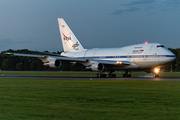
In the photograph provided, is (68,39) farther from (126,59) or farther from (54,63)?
(126,59)

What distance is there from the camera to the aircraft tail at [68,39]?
5287 cm

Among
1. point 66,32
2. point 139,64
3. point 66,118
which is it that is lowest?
point 66,118

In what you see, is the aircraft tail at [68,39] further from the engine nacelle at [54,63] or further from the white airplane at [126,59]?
the engine nacelle at [54,63]

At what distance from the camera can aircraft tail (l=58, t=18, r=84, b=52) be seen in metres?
52.9

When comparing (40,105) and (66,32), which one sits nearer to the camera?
(40,105)

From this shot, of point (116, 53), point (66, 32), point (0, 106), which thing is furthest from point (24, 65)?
point (0, 106)

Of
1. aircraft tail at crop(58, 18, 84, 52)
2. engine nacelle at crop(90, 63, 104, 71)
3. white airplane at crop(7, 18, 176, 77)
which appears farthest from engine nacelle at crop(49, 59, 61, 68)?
aircraft tail at crop(58, 18, 84, 52)

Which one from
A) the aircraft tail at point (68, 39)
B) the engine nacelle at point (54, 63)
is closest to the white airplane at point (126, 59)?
the engine nacelle at point (54, 63)

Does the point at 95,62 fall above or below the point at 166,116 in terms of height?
above

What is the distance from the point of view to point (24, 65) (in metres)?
126

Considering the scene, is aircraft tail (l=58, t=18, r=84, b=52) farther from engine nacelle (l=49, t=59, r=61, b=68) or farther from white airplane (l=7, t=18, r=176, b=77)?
engine nacelle (l=49, t=59, r=61, b=68)

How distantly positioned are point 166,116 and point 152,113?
64cm

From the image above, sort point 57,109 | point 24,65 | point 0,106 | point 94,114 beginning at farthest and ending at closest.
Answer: point 24,65, point 0,106, point 57,109, point 94,114

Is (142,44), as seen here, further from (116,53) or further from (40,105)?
(40,105)
